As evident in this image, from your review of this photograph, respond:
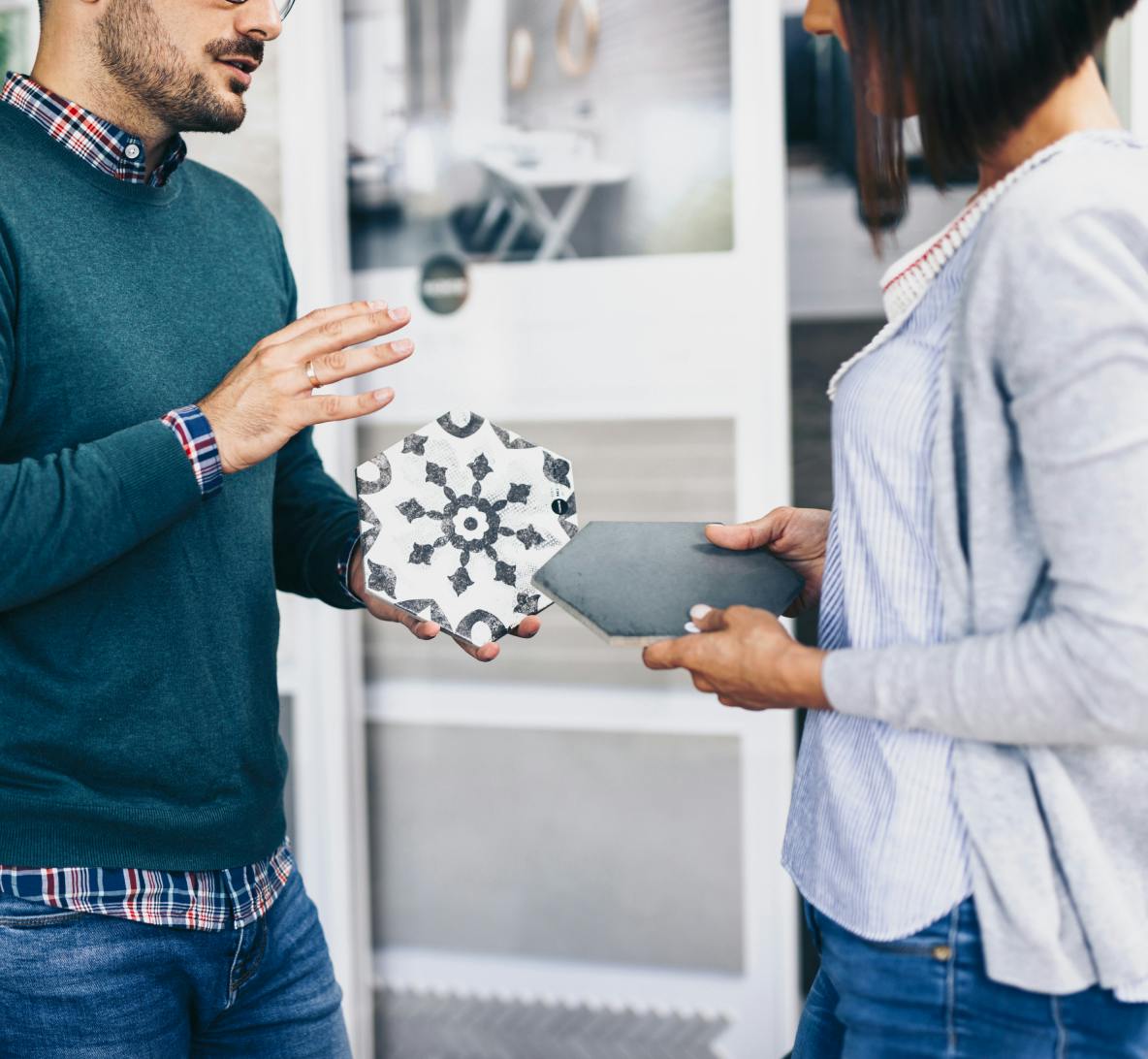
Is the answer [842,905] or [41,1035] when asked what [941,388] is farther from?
[41,1035]

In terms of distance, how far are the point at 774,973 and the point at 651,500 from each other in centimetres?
85

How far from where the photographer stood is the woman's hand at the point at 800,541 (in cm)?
111

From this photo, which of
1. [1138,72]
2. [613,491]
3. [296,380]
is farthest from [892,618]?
[1138,72]

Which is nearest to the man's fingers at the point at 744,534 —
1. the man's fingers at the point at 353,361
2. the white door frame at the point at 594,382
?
the man's fingers at the point at 353,361

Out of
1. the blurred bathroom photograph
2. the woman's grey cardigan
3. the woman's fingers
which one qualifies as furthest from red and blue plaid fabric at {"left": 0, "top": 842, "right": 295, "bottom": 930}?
A: the blurred bathroom photograph

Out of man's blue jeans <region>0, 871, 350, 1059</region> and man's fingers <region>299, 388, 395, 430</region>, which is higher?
man's fingers <region>299, 388, 395, 430</region>

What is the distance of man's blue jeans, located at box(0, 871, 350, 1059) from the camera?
1.08 meters

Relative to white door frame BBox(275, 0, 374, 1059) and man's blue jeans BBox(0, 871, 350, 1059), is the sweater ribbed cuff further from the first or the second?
white door frame BBox(275, 0, 374, 1059)

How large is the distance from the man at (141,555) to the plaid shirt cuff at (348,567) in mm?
94

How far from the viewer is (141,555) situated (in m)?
1.14

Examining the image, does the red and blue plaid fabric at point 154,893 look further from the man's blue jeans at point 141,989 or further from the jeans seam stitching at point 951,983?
the jeans seam stitching at point 951,983

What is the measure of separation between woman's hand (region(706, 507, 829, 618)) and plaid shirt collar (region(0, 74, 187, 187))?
0.74 metres

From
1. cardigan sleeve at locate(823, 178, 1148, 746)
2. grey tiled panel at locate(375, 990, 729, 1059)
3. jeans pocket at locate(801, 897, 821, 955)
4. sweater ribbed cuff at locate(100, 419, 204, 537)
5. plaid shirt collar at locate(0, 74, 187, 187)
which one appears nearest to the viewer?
cardigan sleeve at locate(823, 178, 1148, 746)

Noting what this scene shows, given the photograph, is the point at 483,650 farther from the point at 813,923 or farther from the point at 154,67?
the point at 154,67
